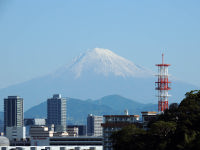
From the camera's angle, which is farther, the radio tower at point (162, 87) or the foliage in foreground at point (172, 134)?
the radio tower at point (162, 87)

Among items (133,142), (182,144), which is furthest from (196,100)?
(182,144)

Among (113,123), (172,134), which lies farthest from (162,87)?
(172,134)

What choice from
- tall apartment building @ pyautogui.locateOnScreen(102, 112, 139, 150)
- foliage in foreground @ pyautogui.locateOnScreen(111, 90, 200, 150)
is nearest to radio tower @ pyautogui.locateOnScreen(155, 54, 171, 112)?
tall apartment building @ pyautogui.locateOnScreen(102, 112, 139, 150)

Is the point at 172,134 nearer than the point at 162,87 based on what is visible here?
Yes

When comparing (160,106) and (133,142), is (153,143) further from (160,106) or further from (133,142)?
(160,106)

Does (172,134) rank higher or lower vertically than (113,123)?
lower

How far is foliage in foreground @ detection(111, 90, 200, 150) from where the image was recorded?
3104 inches

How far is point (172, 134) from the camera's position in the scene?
89.2 m

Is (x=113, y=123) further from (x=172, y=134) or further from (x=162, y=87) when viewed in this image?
(x=172, y=134)

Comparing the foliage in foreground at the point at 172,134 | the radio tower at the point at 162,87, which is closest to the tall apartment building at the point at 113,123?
the radio tower at the point at 162,87

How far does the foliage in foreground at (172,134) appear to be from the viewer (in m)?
78.8

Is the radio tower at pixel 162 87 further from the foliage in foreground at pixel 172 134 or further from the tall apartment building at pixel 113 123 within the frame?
the foliage in foreground at pixel 172 134

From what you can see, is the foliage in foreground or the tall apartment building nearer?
the foliage in foreground

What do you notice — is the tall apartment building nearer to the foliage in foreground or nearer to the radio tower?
the radio tower
